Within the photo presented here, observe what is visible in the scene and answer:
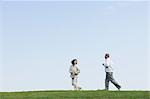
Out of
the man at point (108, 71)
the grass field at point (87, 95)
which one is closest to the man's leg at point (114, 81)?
the man at point (108, 71)

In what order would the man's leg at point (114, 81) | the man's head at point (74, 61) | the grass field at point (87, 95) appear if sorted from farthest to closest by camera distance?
the man's head at point (74, 61)
the man's leg at point (114, 81)
the grass field at point (87, 95)

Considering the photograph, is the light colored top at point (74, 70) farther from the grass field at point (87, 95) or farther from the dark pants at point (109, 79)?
the grass field at point (87, 95)

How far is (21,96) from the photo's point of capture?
66.4 ft

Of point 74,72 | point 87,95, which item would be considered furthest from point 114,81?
point 87,95

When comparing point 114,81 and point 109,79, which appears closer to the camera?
point 114,81

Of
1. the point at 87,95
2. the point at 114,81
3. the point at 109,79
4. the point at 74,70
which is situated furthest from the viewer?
the point at 74,70

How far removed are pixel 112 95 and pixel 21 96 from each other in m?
4.08

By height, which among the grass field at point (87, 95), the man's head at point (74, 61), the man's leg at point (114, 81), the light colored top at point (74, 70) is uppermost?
the man's head at point (74, 61)

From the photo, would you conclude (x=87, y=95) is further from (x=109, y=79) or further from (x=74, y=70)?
(x=74, y=70)

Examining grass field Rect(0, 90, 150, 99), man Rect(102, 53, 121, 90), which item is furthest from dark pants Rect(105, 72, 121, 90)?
grass field Rect(0, 90, 150, 99)

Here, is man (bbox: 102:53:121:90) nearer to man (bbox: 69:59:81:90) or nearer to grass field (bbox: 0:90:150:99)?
man (bbox: 69:59:81:90)

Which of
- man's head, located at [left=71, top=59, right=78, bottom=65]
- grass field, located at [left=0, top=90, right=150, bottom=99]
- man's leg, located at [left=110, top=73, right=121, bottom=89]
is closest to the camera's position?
grass field, located at [left=0, top=90, right=150, bottom=99]

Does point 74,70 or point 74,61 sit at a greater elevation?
point 74,61

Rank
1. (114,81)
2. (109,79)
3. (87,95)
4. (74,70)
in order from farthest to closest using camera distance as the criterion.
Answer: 1. (74,70)
2. (109,79)
3. (114,81)
4. (87,95)
